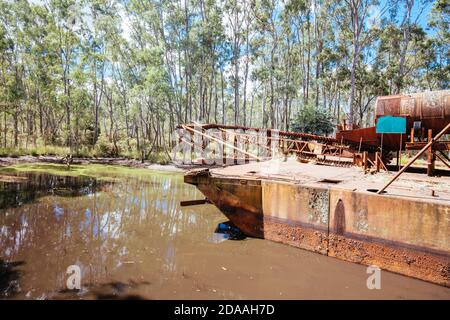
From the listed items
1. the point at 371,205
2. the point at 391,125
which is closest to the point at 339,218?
the point at 371,205

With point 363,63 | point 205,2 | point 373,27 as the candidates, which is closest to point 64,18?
point 205,2

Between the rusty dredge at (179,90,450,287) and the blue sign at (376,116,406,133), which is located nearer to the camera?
the rusty dredge at (179,90,450,287)

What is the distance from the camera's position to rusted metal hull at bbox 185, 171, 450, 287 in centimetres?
405

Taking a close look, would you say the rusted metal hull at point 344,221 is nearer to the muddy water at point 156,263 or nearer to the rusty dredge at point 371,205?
the rusty dredge at point 371,205

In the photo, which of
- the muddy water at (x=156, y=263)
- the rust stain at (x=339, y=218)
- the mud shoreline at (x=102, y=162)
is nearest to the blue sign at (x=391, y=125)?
the rust stain at (x=339, y=218)

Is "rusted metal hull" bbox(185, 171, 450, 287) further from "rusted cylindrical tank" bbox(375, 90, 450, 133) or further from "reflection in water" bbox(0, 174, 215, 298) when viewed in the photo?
"rusted cylindrical tank" bbox(375, 90, 450, 133)

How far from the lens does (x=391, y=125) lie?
729 cm

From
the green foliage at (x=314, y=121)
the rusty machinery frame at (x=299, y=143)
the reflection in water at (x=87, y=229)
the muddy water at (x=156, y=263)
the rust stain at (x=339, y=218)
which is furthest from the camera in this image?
the green foliage at (x=314, y=121)

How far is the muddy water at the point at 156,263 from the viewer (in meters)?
4.20

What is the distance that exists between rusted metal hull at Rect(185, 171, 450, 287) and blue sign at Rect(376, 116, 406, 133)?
3.50 metres

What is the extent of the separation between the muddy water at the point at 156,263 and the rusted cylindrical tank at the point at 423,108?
455 centimetres
